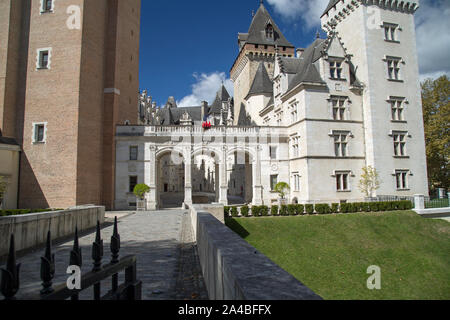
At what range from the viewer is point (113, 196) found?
26578 millimetres

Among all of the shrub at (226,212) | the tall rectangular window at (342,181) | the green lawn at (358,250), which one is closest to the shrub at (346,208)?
the green lawn at (358,250)

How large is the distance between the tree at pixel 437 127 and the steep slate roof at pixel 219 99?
4085 centimetres

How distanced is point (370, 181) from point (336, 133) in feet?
17.8

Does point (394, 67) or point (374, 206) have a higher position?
point (394, 67)

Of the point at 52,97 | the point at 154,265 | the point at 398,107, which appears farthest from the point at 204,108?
the point at 154,265

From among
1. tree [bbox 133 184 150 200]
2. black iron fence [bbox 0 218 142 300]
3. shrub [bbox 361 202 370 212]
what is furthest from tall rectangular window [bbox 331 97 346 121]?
black iron fence [bbox 0 218 142 300]

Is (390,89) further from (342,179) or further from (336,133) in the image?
(342,179)

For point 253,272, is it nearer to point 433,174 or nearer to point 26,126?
point 26,126

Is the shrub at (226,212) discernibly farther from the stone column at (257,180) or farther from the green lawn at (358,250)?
the stone column at (257,180)

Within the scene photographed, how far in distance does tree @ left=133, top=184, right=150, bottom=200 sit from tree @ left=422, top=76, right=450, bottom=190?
30782 millimetres

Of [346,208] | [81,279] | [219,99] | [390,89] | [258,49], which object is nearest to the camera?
[81,279]

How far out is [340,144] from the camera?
27031 millimetres
